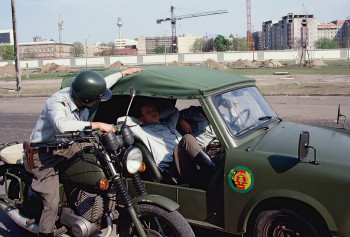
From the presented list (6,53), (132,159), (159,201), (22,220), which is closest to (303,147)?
(159,201)

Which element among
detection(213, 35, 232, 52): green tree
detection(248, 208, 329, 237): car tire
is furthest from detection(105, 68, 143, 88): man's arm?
detection(213, 35, 232, 52): green tree

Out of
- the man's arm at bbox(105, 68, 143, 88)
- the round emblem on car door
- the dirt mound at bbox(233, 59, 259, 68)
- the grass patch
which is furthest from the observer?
the dirt mound at bbox(233, 59, 259, 68)

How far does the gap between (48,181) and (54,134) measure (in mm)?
460

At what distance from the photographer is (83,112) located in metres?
3.87

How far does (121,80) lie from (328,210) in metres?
2.53

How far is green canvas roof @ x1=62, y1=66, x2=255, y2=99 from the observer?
146 inches

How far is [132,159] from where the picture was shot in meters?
3.15

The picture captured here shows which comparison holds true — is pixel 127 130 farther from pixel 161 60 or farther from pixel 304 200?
pixel 161 60

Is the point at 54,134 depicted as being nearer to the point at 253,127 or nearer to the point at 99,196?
the point at 99,196

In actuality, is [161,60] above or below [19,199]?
above

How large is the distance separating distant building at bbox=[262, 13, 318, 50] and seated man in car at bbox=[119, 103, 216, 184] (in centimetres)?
16555

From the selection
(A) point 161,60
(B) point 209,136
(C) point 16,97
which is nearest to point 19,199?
(B) point 209,136

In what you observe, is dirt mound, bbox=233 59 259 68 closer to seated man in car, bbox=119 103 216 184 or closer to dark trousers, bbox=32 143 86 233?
seated man in car, bbox=119 103 216 184

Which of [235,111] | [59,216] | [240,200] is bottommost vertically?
→ [59,216]
